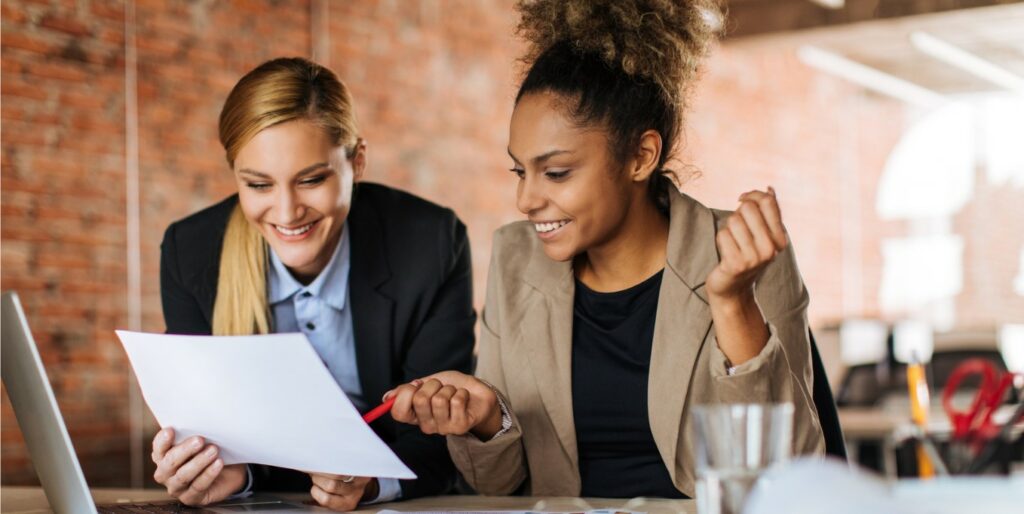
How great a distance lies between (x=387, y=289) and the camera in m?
2.04

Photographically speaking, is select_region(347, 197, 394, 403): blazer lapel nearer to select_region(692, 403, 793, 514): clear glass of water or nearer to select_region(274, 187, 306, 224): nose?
select_region(274, 187, 306, 224): nose

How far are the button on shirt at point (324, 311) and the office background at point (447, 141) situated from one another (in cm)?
49

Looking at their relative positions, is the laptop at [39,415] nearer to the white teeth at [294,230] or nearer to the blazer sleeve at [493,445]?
the blazer sleeve at [493,445]

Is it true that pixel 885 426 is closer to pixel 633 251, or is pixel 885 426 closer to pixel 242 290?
pixel 633 251

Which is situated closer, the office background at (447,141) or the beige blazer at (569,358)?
the beige blazer at (569,358)

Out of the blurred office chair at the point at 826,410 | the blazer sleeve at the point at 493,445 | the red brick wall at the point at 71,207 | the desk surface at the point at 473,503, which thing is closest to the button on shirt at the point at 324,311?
the blazer sleeve at the point at 493,445

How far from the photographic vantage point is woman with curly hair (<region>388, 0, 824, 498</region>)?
1719 mm

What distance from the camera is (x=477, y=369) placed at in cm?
194

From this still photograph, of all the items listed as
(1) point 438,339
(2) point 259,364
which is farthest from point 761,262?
(1) point 438,339

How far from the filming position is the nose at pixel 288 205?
1896 millimetres

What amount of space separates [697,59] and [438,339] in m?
0.66

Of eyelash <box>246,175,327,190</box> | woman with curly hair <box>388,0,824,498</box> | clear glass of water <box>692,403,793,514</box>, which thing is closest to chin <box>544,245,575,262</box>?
woman with curly hair <box>388,0,824,498</box>

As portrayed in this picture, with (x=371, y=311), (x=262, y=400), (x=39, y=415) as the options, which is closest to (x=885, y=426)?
(x=371, y=311)

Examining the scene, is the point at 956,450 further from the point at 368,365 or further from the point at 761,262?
the point at 368,365
